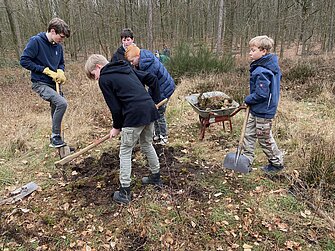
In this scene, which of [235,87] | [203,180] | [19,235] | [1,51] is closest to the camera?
[19,235]

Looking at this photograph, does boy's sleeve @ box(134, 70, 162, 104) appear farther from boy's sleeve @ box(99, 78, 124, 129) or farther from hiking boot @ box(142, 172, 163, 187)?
hiking boot @ box(142, 172, 163, 187)

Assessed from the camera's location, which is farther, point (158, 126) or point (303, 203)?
point (158, 126)

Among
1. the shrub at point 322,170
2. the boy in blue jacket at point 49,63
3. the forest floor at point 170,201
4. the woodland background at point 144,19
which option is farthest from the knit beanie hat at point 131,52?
the woodland background at point 144,19

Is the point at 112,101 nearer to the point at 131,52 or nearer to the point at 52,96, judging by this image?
the point at 131,52

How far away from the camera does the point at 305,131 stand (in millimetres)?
5242

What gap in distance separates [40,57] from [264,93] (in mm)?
3207

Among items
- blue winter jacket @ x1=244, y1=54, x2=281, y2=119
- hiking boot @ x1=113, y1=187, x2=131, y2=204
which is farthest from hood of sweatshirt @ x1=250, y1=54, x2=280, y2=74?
hiking boot @ x1=113, y1=187, x2=131, y2=204

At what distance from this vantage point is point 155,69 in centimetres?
434

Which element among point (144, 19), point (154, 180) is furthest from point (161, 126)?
point (144, 19)

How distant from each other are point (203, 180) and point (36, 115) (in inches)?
182

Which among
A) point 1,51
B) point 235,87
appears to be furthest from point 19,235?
point 1,51

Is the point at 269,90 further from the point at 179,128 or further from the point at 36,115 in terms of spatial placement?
the point at 36,115

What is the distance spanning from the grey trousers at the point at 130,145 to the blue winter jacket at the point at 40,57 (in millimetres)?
1957

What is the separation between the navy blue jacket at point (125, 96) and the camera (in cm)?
293
